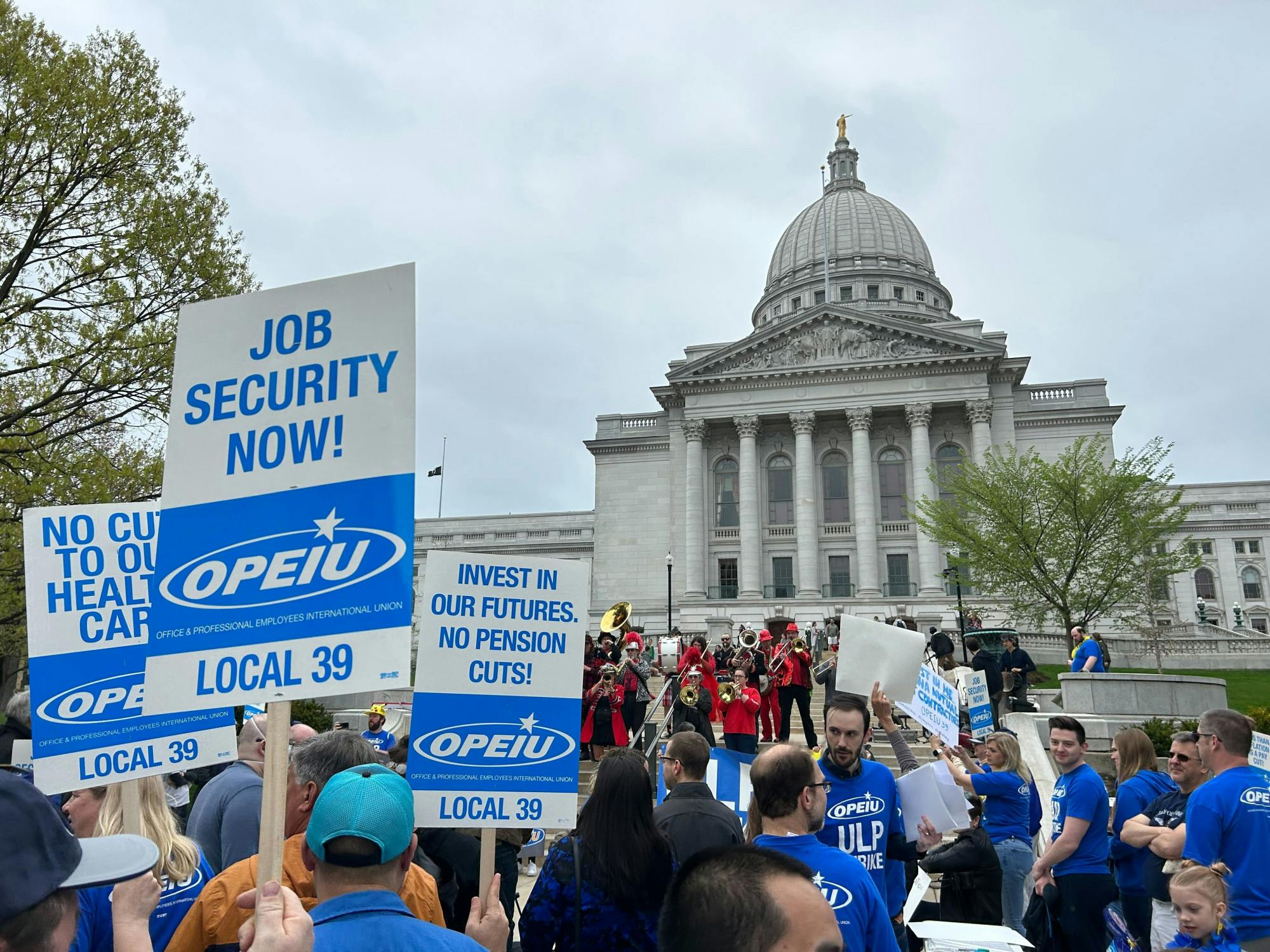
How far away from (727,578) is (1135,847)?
4802 cm

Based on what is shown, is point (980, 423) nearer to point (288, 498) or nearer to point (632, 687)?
point (632, 687)

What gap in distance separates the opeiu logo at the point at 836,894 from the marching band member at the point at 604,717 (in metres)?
12.4

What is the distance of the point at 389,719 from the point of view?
19.0 m

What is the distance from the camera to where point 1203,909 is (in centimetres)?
434

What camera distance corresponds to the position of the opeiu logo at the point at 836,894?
10.6 feet

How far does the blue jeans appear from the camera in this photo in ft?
22.1

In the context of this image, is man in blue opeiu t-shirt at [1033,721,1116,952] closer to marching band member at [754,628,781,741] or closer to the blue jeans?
the blue jeans

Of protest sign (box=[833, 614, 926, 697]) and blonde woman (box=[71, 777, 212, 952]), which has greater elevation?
protest sign (box=[833, 614, 926, 697])

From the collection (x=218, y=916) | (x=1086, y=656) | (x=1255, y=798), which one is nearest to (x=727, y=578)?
(x=1086, y=656)

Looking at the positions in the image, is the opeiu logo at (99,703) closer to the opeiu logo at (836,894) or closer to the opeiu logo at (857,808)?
the opeiu logo at (836,894)

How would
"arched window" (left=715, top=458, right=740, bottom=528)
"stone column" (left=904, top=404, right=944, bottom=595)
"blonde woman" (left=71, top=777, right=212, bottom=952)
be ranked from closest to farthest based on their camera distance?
"blonde woman" (left=71, top=777, right=212, bottom=952), "stone column" (left=904, top=404, right=944, bottom=595), "arched window" (left=715, top=458, right=740, bottom=528)

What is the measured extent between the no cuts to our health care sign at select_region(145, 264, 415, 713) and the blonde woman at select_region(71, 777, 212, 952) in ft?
2.28

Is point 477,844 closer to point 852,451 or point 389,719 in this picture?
point 389,719

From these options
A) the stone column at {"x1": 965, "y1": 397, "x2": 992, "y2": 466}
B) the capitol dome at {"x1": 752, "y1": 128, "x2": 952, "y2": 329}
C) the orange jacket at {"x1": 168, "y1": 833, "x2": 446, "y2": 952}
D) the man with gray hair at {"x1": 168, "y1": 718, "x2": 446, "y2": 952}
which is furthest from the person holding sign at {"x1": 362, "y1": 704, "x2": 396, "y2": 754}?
the capitol dome at {"x1": 752, "y1": 128, "x2": 952, "y2": 329}
